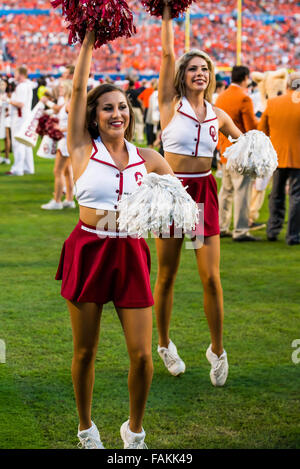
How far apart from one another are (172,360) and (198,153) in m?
1.14

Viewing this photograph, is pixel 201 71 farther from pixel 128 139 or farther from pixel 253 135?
pixel 128 139

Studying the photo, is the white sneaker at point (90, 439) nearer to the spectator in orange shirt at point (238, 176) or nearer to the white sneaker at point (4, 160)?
the spectator in orange shirt at point (238, 176)

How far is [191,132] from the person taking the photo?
12.6 ft

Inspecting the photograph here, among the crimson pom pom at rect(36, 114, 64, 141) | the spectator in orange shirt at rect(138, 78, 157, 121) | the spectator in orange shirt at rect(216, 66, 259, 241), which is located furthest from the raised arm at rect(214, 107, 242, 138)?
the spectator in orange shirt at rect(138, 78, 157, 121)

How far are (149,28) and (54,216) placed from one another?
2160 centimetres

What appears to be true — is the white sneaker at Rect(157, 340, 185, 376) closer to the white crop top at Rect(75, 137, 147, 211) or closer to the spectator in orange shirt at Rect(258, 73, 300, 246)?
the white crop top at Rect(75, 137, 147, 211)

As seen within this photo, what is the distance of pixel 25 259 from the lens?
22.2 ft

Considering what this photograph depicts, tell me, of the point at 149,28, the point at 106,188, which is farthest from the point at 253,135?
the point at 149,28

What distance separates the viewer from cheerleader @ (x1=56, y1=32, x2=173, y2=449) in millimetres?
2805

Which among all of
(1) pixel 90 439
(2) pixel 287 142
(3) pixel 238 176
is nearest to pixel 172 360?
(1) pixel 90 439

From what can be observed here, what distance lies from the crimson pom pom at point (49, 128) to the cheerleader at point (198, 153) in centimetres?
517

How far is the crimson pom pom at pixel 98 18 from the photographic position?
2.68 metres

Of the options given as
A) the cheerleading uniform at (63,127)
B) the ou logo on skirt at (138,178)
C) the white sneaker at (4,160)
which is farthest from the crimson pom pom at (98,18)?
the white sneaker at (4,160)

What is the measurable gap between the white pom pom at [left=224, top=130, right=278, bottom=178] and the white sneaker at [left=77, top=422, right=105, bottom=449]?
1396 millimetres
